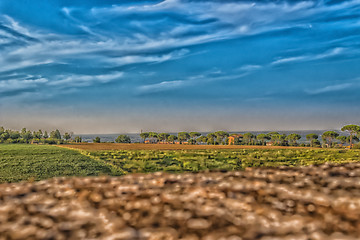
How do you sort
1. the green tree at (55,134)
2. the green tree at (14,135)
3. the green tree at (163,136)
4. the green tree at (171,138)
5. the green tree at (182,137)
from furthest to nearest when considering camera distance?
the green tree at (182,137) → the green tree at (171,138) → the green tree at (163,136) → the green tree at (55,134) → the green tree at (14,135)

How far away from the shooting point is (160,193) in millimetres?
4465

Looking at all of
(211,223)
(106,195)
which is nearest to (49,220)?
(106,195)

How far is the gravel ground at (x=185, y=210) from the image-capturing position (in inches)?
121

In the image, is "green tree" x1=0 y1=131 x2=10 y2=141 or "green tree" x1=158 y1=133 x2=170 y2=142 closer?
"green tree" x1=0 y1=131 x2=10 y2=141

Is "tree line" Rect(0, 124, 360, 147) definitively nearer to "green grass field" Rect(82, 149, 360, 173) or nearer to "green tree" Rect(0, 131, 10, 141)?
"green tree" Rect(0, 131, 10, 141)

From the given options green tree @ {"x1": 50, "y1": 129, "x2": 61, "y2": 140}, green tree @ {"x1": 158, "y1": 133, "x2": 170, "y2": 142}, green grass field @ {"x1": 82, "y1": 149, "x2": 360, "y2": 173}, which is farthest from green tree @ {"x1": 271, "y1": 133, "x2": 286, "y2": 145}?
green tree @ {"x1": 50, "y1": 129, "x2": 61, "y2": 140}

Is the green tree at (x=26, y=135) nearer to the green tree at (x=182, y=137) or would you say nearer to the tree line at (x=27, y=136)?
the tree line at (x=27, y=136)

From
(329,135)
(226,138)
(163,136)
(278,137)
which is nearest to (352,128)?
(329,135)

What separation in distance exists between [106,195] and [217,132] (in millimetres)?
62898

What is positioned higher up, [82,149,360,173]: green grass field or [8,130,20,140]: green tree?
[8,130,20,140]: green tree

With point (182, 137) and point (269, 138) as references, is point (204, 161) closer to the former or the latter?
point (269, 138)

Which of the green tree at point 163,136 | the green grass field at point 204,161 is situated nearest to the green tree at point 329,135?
the green tree at point 163,136

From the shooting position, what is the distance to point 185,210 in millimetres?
3730

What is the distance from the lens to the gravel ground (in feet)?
10.1
